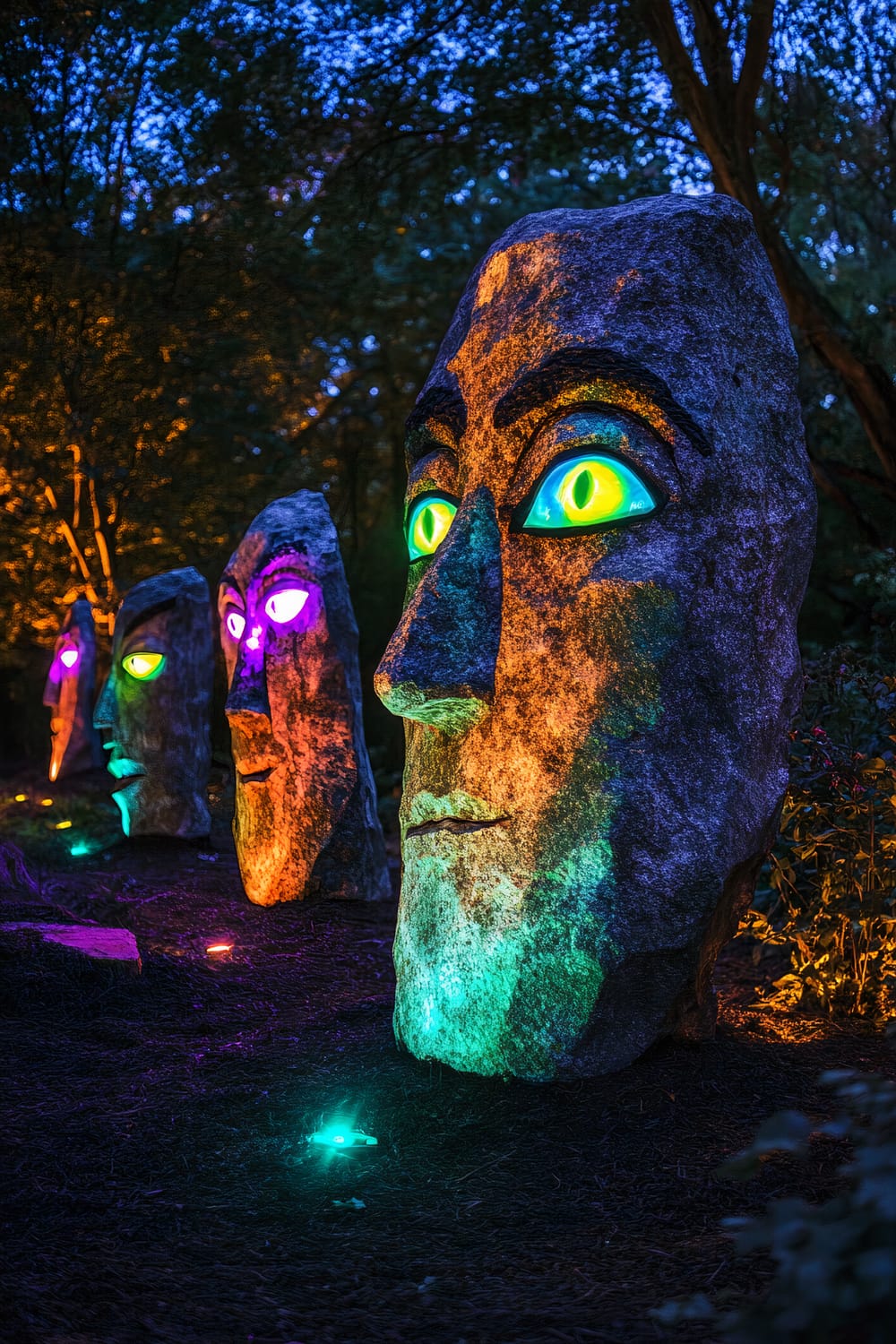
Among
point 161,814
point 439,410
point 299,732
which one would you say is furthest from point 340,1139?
point 161,814

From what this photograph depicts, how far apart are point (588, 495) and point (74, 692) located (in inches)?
370

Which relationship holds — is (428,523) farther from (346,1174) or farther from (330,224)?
(330,224)

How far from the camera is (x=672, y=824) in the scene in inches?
124

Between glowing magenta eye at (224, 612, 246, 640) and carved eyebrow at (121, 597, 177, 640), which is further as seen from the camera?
carved eyebrow at (121, 597, 177, 640)

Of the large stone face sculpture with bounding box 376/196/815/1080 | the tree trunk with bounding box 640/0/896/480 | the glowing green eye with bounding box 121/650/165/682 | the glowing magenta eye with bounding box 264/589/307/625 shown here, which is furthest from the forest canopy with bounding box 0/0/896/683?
the glowing green eye with bounding box 121/650/165/682

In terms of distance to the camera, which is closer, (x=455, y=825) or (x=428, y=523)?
(x=455, y=825)

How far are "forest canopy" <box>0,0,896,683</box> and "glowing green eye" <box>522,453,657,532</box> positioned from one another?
2.56 metres

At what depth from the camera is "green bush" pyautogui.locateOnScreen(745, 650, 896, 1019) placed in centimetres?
420

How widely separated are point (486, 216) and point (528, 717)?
1115cm

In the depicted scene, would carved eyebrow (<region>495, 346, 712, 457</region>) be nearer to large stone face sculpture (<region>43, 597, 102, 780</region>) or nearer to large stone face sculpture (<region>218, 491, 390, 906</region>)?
large stone face sculpture (<region>218, 491, 390, 906</region>)

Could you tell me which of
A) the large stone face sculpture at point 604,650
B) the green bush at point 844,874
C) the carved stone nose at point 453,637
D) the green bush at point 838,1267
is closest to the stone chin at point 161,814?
the green bush at point 844,874

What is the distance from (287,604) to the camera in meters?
6.94

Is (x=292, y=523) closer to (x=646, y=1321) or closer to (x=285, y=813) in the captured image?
(x=285, y=813)

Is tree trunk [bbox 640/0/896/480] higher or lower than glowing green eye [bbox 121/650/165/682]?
higher
